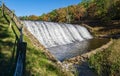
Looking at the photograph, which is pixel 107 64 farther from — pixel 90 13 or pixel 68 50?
pixel 90 13

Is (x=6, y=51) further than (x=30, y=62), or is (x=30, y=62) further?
(x=6, y=51)

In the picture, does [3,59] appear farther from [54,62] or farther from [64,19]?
[64,19]

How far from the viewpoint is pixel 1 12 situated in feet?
107

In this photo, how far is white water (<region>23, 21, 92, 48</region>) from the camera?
43.4 meters

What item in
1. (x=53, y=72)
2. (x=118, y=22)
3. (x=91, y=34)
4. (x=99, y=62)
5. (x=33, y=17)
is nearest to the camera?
(x=53, y=72)

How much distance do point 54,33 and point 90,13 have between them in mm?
46007

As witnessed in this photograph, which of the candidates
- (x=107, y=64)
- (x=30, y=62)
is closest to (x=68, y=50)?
(x=107, y=64)

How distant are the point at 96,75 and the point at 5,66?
660 cm

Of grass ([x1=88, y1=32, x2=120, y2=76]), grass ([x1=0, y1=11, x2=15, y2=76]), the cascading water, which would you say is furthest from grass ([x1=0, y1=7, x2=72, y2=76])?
the cascading water

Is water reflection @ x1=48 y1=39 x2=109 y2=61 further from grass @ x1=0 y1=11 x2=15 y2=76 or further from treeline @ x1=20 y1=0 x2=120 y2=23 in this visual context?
treeline @ x1=20 y1=0 x2=120 y2=23

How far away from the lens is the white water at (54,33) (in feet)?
143

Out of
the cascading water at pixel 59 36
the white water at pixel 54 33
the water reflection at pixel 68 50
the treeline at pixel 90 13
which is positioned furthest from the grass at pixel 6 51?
the treeline at pixel 90 13

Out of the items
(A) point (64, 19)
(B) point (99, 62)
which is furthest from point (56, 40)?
(A) point (64, 19)

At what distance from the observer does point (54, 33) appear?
4931cm
